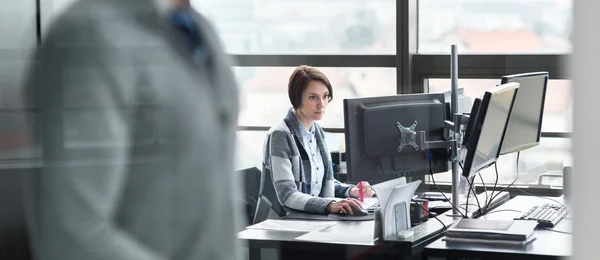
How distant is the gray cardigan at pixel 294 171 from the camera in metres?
2.66

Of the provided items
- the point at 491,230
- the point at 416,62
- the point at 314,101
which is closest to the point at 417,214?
the point at 491,230

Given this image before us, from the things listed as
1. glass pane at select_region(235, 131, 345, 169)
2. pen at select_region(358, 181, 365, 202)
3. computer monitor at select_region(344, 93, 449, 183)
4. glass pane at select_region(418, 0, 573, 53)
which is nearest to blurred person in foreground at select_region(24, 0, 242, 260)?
glass pane at select_region(235, 131, 345, 169)

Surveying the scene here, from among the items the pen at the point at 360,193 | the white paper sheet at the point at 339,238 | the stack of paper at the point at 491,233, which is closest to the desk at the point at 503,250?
the stack of paper at the point at 491,233

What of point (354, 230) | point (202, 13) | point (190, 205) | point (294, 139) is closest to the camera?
point (190, 205)

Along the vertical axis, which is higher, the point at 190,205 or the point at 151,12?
the point at 151,12

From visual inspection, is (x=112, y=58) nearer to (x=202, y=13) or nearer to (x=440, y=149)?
(x=202, y=13)

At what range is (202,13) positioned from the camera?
1061 mm

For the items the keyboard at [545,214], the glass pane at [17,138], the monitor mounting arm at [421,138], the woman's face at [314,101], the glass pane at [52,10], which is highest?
the glass pane at [52,10]

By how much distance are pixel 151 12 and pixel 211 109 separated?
0.46ft

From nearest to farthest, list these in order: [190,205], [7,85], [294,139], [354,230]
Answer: [7,85]
[190,205]
[354,230]
[294,139]

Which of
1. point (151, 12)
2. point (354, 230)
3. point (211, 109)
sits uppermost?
→ point (151, 12)

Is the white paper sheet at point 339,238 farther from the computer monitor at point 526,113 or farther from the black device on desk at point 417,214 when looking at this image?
the computer monitor at point 526,113

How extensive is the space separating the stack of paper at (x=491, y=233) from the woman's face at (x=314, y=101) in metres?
0.85

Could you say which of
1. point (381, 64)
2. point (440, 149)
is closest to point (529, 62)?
point (381, 64)
